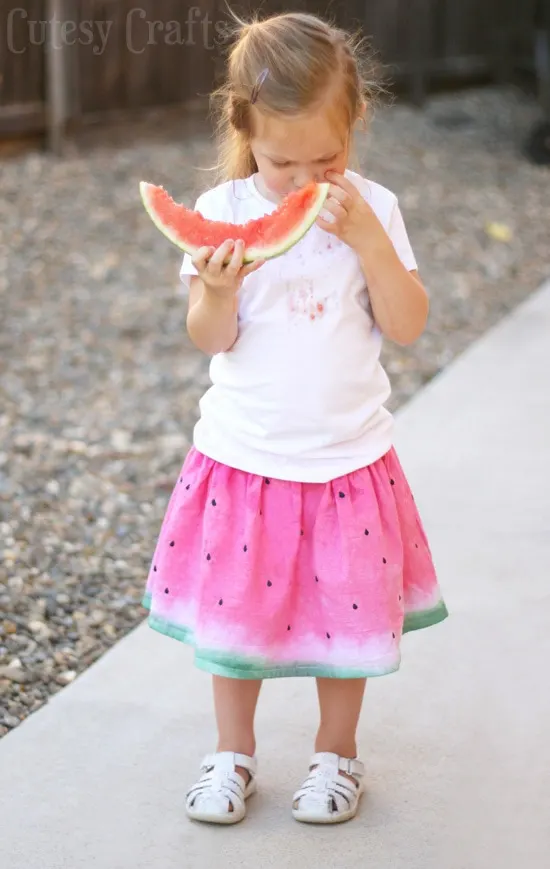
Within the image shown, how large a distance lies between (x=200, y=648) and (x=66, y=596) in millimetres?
1237

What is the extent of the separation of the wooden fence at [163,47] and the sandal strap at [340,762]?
5.82 metres

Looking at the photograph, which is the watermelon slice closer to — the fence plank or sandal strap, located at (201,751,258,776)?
sandal strap, located at (201,751,258,776)

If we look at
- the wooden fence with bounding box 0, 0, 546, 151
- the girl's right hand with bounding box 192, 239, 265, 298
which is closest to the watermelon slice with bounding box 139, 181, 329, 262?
the girl's right hand with bounding box 192, 239, 265, 298

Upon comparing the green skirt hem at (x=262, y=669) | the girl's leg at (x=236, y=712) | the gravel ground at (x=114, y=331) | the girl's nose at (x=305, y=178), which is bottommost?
the gravel ground at (x=114, y=331)

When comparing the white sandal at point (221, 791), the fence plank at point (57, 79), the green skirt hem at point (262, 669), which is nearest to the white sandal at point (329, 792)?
the white sandal at point (221, 791)

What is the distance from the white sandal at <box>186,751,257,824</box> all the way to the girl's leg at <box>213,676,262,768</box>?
20 mm

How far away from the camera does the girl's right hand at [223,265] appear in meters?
2.23

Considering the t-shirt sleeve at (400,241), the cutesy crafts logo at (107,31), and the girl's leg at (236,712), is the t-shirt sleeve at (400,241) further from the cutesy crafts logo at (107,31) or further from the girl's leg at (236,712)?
the cutesy crafts logo at (107,31)

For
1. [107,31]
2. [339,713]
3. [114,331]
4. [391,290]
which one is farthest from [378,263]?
[107,31]

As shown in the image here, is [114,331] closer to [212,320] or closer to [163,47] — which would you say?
[212,320]

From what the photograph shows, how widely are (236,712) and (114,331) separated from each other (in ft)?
12.4

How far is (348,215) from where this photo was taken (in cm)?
232

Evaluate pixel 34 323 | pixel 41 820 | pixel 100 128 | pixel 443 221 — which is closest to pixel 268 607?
pixel 41 820

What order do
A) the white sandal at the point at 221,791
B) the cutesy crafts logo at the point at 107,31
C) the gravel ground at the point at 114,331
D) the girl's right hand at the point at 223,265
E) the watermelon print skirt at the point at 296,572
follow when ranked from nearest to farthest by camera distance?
the girl's right hand at the point at 223,265 → the watermelon print skirt at the point at 296,572 → the white sandal at the point at 221,791 → the gravel ground at the point at 114,331 → the cutesy crafts logo at the point at 107,31
